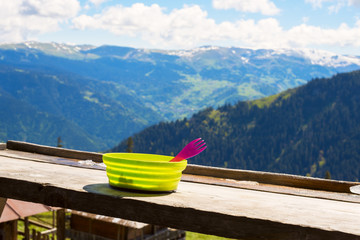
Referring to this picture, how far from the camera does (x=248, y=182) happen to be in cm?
305

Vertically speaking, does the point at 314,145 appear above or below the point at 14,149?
below

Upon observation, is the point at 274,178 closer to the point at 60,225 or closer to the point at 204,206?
the point at 204,206

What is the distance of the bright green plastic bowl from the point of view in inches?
86.5

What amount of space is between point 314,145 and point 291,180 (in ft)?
609

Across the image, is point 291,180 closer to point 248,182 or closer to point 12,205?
point 248,182

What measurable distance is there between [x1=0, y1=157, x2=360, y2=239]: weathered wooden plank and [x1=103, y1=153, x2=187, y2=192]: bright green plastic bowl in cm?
5

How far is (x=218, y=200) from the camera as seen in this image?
2145mm

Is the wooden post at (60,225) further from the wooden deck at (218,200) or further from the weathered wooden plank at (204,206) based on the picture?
the weathered wooden plank at (204,206)

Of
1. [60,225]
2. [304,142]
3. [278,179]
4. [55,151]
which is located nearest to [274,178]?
[278,179]

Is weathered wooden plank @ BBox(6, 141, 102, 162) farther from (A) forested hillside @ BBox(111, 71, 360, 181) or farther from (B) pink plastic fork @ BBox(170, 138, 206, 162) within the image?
(A) forested hillside @ BBox(111, 71, 360, 181)

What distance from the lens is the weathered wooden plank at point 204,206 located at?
1721 millimetres

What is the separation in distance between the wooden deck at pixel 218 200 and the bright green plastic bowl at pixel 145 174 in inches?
2.0

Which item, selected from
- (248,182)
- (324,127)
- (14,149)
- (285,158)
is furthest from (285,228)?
(324,127)

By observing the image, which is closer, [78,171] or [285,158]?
[78,171]
